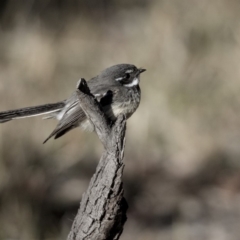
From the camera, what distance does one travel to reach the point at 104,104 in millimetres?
4918

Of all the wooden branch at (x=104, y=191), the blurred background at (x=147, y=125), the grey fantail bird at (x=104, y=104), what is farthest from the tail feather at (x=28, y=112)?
the blurred background at (x=147, y=125)

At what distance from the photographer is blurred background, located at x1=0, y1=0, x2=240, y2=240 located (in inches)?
292

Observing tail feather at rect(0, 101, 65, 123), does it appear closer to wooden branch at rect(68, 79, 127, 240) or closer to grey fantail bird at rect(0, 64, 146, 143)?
grey fantail bird at rect(0, 64, 146, 143)

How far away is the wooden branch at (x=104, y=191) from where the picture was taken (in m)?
3.44

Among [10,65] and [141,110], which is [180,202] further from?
[10,65]

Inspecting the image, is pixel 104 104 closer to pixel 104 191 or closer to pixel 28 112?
pixel 28 112

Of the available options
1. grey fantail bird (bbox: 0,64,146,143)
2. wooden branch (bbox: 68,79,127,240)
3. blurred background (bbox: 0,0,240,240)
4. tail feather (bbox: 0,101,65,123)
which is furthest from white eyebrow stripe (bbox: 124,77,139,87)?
blurred background (bbox: 0,0,240,240)

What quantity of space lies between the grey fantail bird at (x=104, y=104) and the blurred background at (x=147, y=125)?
202 cm

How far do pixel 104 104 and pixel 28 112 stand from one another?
23.0 inches

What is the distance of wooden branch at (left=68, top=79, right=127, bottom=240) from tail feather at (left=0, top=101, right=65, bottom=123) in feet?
3.77

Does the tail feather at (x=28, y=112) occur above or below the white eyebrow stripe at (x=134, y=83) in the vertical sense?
below

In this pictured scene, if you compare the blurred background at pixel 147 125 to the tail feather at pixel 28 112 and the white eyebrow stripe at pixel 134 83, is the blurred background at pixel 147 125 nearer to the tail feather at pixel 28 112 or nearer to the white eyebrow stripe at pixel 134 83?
the tail feather at pixel 28 112

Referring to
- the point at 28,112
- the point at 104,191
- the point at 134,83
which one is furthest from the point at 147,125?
the point at 104,191

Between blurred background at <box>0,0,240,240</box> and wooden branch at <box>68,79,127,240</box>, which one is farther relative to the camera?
blurred background at <box>0,0,240,240</box>
